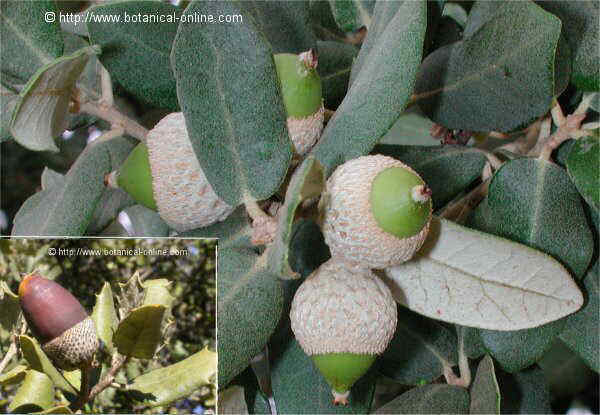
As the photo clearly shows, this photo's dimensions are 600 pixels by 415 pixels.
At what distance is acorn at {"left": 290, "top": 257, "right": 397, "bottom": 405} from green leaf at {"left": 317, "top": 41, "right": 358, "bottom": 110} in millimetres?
292

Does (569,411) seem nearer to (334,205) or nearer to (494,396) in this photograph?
(494,396)

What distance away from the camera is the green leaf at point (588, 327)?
0.85m

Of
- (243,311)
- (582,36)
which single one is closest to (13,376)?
(243,311)

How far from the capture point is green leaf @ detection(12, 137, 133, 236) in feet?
2.76

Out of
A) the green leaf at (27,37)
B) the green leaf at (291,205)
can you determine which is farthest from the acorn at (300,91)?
the green leaf at (27,37)

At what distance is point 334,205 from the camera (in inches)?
26.5

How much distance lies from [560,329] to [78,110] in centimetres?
68

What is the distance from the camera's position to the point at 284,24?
0.89 m

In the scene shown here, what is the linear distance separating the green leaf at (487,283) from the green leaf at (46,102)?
437 millimetres

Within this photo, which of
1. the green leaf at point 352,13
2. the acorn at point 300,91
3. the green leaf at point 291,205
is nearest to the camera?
the green leaf at point 291,205

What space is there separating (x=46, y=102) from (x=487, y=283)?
53 cm

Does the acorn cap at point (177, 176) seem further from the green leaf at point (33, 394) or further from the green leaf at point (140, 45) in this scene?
the green leaf at point (33, 394)

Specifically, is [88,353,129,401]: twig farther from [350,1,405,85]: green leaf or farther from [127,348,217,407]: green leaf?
[350,1,405,85]: green leaf

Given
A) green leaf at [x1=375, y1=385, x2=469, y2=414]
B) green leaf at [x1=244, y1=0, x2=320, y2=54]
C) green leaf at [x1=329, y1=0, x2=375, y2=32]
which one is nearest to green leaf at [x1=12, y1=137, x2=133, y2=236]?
green leaf at [x1=244, y1=0, x2=320, y2=54]
